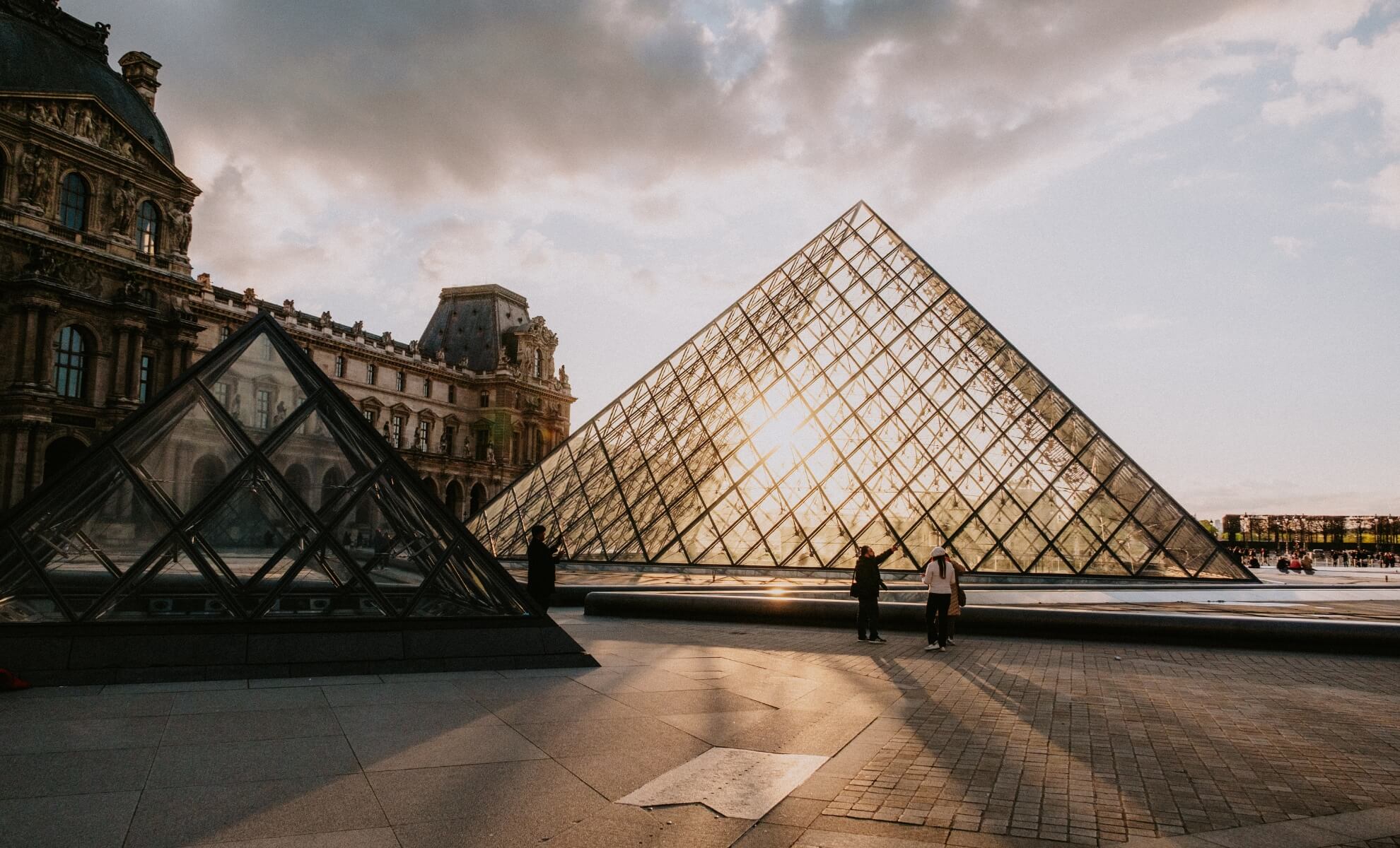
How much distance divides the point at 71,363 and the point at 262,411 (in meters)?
38.7

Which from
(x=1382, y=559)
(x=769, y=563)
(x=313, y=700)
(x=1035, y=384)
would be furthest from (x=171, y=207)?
(x=1382, y=559)

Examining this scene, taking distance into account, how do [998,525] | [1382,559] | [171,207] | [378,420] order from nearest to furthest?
[998,525] < [171,207] < [1382,559] < [378,420]

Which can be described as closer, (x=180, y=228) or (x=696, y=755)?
(x=696, y=755)

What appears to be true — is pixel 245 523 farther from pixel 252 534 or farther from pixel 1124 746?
pixel 1124 746

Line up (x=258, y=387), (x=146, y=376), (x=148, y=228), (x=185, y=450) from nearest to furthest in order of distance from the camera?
1. (x=185, y=450)
2. (x=258, y=387)
3. (x=148, y=228)
4. (x=146, y=376)

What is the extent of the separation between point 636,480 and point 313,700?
52.2ft

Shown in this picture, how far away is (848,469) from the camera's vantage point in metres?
20.2

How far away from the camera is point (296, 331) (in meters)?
55.5

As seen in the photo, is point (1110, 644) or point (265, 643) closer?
point (265, 643)

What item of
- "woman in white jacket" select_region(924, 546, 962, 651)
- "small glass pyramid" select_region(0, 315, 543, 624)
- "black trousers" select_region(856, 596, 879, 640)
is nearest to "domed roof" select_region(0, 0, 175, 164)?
"small glass pyramid" select_region(0, 315, 543, 624)

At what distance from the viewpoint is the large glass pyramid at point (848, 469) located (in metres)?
18.7

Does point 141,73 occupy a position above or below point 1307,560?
above

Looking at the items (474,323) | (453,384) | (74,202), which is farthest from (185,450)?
(474,323)

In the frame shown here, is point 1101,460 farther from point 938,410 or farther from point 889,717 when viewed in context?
point 889,717
